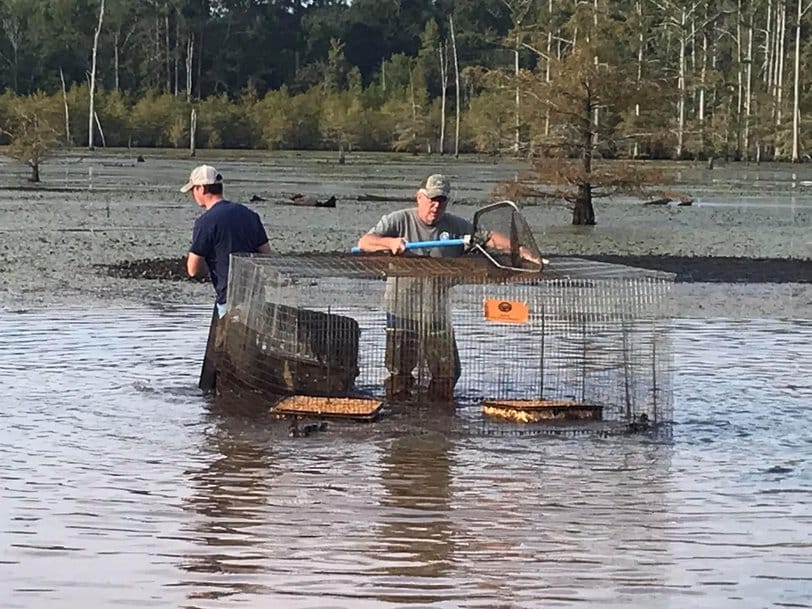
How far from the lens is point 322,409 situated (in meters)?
10.7

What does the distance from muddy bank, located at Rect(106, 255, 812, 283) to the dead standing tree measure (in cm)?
1031

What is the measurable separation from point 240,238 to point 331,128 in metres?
98.9

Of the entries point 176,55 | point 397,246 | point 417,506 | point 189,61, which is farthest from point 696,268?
point 176,55

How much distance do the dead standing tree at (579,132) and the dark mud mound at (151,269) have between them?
13566 mm

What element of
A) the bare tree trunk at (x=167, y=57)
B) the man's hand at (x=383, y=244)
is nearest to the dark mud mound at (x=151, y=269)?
the man's hand at (x=383, y=244)

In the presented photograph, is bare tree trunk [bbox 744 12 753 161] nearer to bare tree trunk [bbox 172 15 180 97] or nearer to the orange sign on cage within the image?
bare tree trunk [bbox 172 15 180 97]

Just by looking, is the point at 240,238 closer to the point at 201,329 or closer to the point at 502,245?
the point at 502,245

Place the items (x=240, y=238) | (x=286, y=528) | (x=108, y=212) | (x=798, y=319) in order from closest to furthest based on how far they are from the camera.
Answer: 1. (x=286, y=528)
2. (x=240, y=238)
3. (x=798, y=319)
4. (x=108, y=212)

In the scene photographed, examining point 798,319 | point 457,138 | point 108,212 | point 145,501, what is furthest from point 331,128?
point 145,501

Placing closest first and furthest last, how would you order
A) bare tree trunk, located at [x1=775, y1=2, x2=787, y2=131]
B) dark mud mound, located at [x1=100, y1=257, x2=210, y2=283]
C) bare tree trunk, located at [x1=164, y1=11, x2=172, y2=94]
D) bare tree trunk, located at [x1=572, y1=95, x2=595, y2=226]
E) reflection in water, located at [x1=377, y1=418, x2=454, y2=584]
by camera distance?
reflection in water, located at [x1=377, y1=418, x2=454, y2=584], dark mud mound, located at [x1=100, y1=257, x2=210, y2=283], bare tree trunk, located at [x1=572, y1=95, x2=595, y2=226], bare tree trunk, located at [x1=775, y1=2, x2=787, y2=131], bare tree trunk, located at [x1=164, y1=11, x2=172, y2=94]

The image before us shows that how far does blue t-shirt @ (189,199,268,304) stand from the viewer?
440 inches

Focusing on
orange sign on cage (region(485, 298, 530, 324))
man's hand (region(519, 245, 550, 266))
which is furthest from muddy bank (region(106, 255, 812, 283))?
orange sign on cage (region(485, 298, 530, 324))

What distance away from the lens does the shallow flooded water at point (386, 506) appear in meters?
7.02

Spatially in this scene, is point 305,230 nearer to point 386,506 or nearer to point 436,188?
point 436,188
